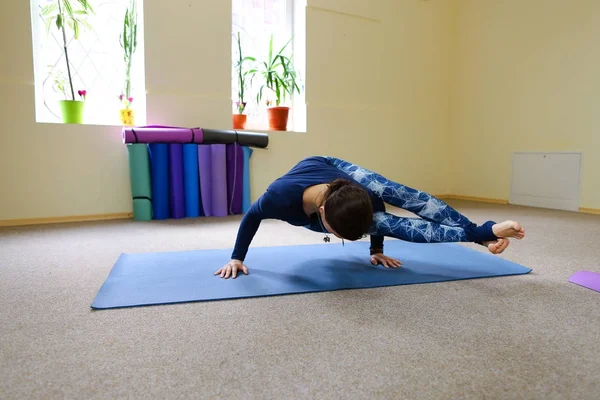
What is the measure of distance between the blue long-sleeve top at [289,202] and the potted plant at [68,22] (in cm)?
232

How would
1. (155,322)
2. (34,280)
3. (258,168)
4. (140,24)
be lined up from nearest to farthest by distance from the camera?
1. (155,322)
2. (34,280)
3. (140,24)
4. (258,168)

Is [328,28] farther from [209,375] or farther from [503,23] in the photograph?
[209,375]

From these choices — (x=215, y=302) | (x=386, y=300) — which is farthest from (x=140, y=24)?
(x=386, y=300)

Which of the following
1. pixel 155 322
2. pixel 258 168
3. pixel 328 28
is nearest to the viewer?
pixel 155 322

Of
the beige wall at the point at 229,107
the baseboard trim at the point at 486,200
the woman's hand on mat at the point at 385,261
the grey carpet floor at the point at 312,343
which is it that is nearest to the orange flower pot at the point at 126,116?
the beige wall at the point at 229,107

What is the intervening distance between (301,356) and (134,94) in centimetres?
326

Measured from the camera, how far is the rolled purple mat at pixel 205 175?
3334 mm

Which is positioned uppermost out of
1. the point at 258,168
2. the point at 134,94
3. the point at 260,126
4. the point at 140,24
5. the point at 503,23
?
the point at 503,23

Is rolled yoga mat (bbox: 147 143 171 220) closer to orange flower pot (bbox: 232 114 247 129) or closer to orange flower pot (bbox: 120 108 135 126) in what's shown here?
orange flower pot (bbox: 120 108 135 126)

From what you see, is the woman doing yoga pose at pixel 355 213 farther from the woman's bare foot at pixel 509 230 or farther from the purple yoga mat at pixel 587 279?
the purple yoga mat at pixel 587 279

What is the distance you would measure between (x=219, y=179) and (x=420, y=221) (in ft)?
7.24

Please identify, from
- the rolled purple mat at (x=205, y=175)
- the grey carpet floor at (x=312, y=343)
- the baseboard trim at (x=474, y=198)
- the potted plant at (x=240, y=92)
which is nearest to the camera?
the grey carpet floor at (x=312, y=343)

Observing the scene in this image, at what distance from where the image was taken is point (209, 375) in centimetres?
94

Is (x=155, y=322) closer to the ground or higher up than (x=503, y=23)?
closer to the ground
